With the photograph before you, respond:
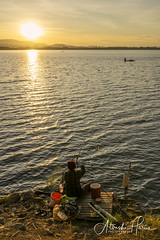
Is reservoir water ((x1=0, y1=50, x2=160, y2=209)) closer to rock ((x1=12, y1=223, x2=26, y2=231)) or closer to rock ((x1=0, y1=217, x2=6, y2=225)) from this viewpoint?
rock ((x1=0, y1=217, x2=6, y2=225))

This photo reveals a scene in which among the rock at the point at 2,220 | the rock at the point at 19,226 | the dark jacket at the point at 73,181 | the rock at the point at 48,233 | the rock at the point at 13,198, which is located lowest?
A: the rock at the point at 13,198

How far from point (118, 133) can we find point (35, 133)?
29.6ft

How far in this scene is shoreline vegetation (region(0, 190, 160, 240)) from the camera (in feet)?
28.4

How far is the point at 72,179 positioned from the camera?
10734 millimetres

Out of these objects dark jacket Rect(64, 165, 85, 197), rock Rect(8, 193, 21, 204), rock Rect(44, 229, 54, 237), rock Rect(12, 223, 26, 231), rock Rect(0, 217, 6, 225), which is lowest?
rock Rect(8, 193, 21, 204)

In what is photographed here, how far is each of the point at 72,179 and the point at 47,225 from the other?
2.32 m

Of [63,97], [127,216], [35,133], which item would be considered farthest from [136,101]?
[127,216]

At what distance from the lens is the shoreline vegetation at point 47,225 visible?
8648mm

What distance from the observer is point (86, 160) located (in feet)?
61.7

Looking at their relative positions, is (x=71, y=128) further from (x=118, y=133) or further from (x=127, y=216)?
(x=127, y=216)

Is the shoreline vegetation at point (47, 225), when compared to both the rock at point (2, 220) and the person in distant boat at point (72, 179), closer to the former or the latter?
the rock at point (2, 220)

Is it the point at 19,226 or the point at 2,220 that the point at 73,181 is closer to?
the point at 19,226

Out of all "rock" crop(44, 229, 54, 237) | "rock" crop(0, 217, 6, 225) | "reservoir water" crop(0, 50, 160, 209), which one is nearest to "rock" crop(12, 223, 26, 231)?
"rock" crop(0, 217, 6, 225)

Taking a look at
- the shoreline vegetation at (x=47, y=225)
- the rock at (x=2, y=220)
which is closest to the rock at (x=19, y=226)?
the shoreline vegetation at (x=47, y=225)
